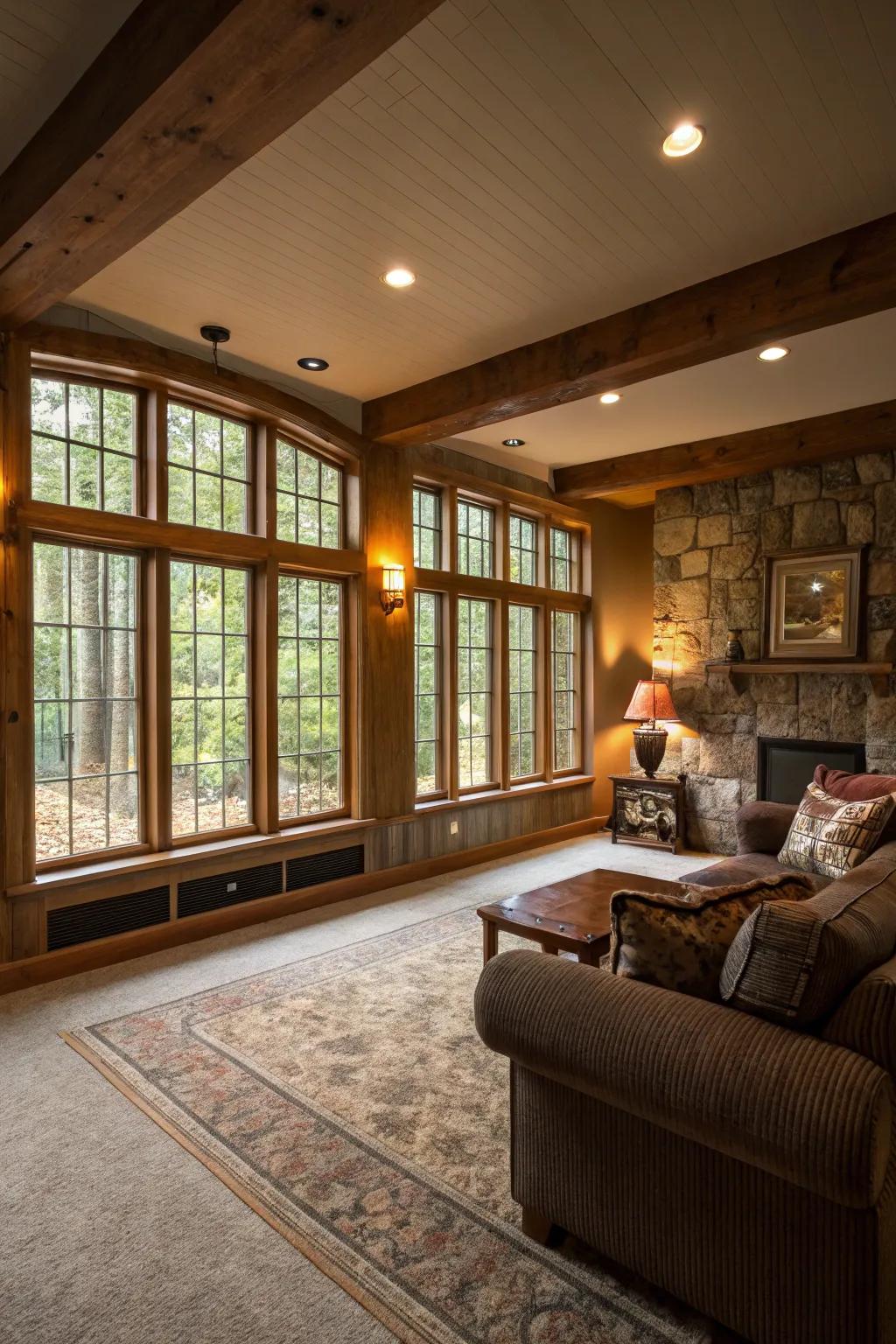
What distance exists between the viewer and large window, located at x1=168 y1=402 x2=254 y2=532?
424cm

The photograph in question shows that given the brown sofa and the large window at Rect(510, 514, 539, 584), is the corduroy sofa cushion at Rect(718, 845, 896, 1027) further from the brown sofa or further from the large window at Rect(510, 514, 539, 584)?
the large window at Rect(510, 514, 539, 584)

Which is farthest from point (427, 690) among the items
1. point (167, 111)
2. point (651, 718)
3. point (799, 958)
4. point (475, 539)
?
point (799, 958)

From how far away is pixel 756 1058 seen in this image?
1506mm

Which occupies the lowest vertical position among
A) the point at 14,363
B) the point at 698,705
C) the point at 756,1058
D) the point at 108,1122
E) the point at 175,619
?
the point at 108,1122

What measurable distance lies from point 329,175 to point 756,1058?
2936 millimetres

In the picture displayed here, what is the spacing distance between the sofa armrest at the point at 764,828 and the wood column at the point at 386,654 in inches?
83.7

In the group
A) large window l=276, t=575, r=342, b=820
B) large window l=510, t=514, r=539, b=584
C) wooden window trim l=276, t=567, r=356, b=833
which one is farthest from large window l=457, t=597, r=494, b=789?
large window l=276, t=575, r=342, b=820

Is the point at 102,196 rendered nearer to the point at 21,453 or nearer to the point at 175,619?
the point at 21,453

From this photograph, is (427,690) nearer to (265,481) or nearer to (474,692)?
(474,692)

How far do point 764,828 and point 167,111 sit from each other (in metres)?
4.04

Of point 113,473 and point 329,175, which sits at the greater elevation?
point 329,175

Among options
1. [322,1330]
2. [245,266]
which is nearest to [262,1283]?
[322,1330]

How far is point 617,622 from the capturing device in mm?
7438

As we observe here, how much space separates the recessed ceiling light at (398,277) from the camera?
136 inches
